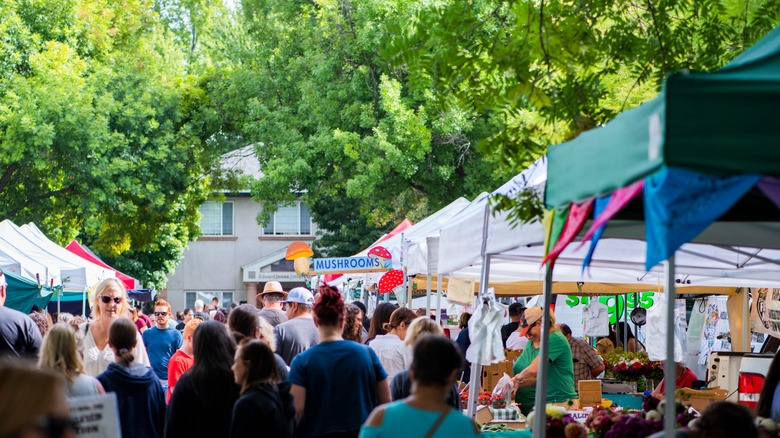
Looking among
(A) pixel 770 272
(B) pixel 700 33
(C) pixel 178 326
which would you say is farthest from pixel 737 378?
(C) pixel 178 326

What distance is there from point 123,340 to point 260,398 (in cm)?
138

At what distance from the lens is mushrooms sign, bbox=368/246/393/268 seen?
1351cm

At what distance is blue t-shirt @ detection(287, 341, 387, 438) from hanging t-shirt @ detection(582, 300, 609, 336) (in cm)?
1371

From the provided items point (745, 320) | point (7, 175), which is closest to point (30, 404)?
point (745, 320)

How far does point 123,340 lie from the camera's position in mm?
5625

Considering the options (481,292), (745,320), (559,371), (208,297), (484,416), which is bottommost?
(208,297)

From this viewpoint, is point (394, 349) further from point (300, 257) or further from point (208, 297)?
point (208, 297)

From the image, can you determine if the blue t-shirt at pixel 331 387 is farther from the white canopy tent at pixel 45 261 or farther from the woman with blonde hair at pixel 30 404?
the white canopy tent at pixel 45 261

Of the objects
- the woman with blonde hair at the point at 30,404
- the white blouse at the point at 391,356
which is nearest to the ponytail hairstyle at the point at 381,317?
the white blouse at the point at 391,356

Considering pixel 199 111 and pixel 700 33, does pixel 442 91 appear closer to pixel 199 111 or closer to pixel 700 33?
pixel 700 33

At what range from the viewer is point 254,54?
89.2ft

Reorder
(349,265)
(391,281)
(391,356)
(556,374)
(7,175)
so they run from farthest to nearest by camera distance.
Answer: (7,175) < (391,281) < (349,265) < (556,374) < (391,356)

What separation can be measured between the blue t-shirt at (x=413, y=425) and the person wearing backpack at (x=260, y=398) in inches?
46.2

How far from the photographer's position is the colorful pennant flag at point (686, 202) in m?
3.06
